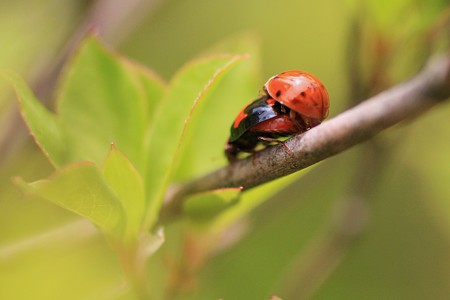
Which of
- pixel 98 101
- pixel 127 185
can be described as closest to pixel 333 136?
pixel 127 185

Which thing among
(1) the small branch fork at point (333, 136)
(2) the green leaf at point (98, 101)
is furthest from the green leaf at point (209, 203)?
(2) the green leaf at point (98, 101)

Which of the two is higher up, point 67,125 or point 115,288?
point 67,125

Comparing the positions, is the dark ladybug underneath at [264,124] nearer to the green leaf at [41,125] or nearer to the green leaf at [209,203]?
the green leaf at [209,203]

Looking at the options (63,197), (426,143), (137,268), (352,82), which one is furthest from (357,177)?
(63,197)

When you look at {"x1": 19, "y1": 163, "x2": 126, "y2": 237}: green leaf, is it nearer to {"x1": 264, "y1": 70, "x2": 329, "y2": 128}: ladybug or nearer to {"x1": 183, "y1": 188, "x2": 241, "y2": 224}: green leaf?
{"x1": 183, "y1": 188, "x2": 241, "y2": 224}: green leaf

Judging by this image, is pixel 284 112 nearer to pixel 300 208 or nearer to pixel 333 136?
pixel 333 136

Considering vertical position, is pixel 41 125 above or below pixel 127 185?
above

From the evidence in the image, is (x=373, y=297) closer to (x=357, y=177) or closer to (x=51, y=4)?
(x=357, y=177)
